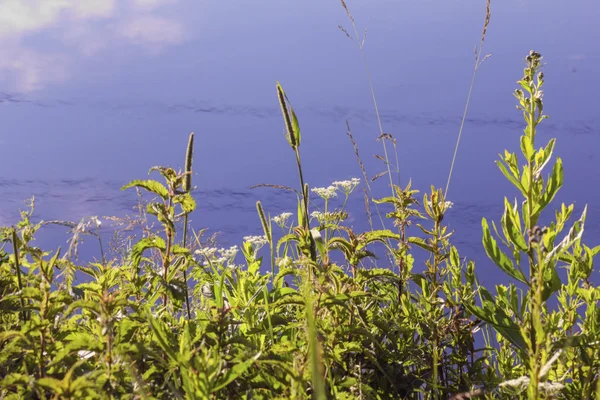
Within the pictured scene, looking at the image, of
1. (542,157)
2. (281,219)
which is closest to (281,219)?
(281,219)

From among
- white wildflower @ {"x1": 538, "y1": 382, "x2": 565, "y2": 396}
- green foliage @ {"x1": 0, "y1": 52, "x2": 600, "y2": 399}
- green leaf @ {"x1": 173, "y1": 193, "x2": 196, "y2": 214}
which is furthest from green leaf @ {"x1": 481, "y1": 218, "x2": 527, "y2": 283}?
green leaf @ {"x1": 173, "y1": 193, "x2": 196, "y2": 214}

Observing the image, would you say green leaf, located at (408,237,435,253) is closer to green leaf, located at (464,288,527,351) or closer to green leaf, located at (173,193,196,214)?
green leaf, located at (464,288,527,351)

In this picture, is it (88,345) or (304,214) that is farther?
(304,214)

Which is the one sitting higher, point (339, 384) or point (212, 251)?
point (212, 251)

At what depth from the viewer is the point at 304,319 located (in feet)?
3.90

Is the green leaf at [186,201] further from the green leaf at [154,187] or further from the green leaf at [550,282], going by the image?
the green leaf at [550,282]

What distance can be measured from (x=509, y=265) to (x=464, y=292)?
25 cm

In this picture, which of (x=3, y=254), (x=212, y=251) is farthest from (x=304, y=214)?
(x=212, y=251)

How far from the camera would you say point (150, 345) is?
1275 millimetres

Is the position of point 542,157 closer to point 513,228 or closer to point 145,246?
point 513,228

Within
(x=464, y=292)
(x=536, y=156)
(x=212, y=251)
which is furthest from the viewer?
(x=212, y=251)

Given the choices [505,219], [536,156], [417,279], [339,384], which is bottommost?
[339,384]

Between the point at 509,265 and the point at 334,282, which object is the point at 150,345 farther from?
the point at 509,265

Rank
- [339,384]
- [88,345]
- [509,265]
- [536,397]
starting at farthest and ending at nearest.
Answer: [509,265] < [339,384] < [88,345] < [536,397]
